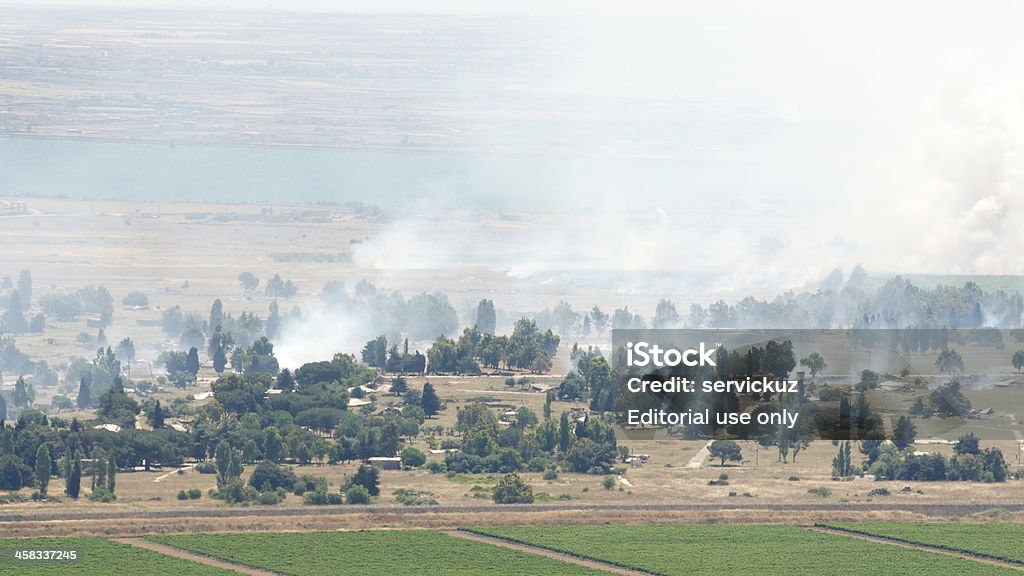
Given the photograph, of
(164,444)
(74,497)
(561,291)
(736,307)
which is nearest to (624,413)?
(164,444)

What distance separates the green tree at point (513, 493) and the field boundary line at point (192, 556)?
15.9 meters

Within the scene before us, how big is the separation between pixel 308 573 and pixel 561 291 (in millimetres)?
98674

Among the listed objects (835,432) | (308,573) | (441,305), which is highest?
(441,305)

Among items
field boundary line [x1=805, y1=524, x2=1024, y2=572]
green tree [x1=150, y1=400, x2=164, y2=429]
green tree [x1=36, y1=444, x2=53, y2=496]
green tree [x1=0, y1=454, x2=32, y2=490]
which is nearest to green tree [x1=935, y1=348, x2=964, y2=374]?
field boundary line [x1=805, y1=524, x2=1024, y2=572]

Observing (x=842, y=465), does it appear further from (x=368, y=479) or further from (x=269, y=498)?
(x=269, y=498)

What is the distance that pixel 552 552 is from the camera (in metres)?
94.6

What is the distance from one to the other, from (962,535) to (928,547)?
8.60 feet

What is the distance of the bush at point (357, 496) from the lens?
103m

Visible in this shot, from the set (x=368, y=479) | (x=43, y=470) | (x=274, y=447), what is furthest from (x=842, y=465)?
(x=43, y=470)

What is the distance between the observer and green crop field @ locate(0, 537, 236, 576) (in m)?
88.9

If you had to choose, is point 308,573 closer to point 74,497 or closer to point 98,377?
point 74,497

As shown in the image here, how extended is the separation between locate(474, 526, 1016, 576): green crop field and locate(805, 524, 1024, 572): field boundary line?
55 centimetres

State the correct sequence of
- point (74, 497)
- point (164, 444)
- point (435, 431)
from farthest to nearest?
point (435, 431) → point (164, 444) → point (74, 497)

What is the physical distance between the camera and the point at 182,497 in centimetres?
10325
